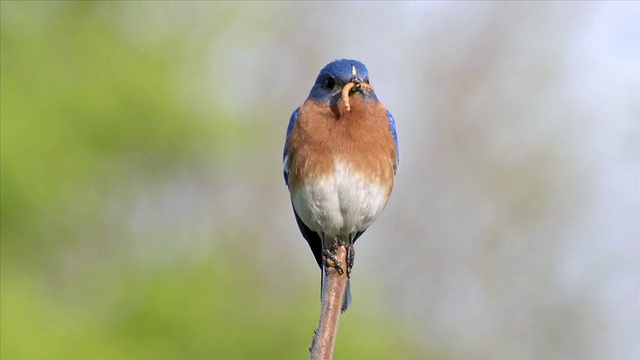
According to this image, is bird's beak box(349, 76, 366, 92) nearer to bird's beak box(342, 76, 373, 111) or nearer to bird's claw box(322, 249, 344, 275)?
bird's beak box(342, 76, 373, 111)

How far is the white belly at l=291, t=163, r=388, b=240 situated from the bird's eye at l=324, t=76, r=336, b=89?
458 mm

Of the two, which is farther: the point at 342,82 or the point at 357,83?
the point at 342,82

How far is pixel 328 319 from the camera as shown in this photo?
429 cm

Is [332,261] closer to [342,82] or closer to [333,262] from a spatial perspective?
[333,262]

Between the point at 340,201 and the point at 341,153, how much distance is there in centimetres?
30

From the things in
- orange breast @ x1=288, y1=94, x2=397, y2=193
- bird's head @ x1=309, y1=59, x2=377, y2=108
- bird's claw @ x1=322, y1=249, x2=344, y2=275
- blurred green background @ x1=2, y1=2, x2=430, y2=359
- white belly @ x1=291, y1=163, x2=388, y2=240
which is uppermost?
blurred green background @ x1=2, y1=2, x2=430, y2=359

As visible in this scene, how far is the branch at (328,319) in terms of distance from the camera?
13.4ft

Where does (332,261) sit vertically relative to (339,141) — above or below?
below

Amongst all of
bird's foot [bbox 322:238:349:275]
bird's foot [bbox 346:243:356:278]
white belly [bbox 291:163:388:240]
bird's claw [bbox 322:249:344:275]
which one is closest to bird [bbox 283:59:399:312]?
white belly [bbox 291:163:388:240]

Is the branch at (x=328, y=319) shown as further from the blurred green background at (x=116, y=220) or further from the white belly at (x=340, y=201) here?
the blurred green background at (x=116, y=220)

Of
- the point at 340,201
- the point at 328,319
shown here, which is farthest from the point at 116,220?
the point at 328,319

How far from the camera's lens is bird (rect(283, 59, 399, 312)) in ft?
21.1

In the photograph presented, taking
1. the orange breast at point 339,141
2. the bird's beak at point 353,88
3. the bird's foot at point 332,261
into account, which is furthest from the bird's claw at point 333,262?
the bird's beak at point 353,88

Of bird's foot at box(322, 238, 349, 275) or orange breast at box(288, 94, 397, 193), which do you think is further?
orange breast at box(288, 94, 397, 193)
